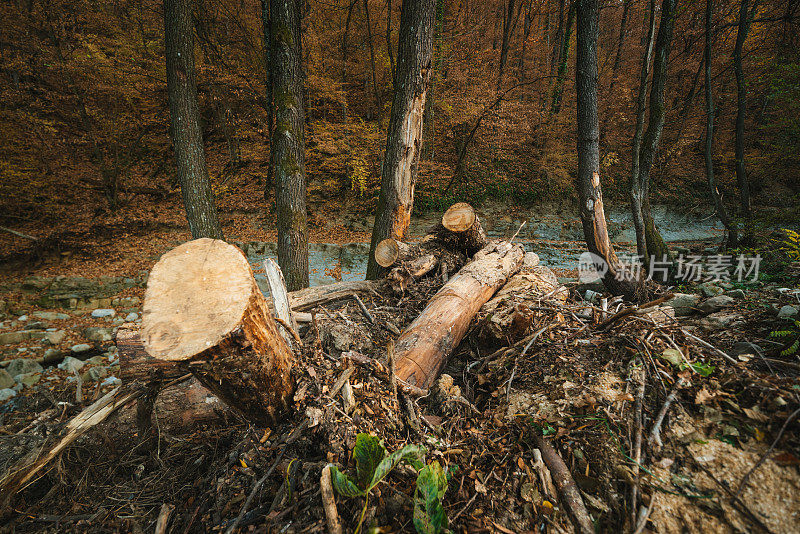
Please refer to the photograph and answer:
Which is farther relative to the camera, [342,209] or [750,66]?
[342,209]

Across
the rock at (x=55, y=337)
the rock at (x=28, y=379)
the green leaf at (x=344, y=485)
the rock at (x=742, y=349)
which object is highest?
the rock at (x=742, y=349)

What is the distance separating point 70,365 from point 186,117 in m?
4.54

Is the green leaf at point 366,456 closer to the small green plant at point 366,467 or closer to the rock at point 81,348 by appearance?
the small green plant at point 366,467

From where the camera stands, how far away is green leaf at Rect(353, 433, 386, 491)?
1401 millimetres

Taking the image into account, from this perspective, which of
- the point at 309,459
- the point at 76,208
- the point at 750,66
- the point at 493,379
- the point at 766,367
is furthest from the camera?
the point at 750,66

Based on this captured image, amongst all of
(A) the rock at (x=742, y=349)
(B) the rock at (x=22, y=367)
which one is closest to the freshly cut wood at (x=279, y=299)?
(A) the rock at (x=742, y=349)

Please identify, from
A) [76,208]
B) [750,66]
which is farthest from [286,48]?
[750,66]

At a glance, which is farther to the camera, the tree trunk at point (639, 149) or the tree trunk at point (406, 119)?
the tree trunk at point (639, 149)

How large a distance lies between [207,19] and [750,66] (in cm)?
1907

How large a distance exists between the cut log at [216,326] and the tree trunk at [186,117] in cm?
450

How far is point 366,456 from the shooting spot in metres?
1.43

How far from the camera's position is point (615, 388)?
71.6 inches

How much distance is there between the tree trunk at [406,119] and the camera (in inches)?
171

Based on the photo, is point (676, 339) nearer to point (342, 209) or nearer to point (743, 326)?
point (743, 326)
